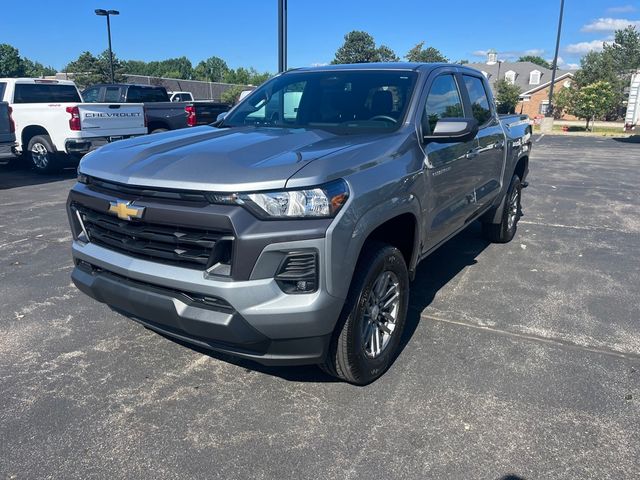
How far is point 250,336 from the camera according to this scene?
253 cm

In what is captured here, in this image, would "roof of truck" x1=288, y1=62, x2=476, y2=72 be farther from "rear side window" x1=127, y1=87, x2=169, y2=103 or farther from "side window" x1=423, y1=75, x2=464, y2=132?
"rear side window" x1=127, y1=87, x2=169, y2=103

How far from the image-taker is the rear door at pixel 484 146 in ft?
15.5

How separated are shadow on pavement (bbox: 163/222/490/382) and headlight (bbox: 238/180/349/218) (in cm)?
125

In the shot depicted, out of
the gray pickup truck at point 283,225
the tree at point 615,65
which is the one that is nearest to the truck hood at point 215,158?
the gray pickup truck at point 283,225

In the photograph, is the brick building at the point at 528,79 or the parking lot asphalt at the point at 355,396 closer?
the parking lot asphalt at the point at 355,396

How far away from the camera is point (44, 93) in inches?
486

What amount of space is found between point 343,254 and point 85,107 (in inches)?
388

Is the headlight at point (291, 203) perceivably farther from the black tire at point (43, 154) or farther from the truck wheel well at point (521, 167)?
the black tire at point (43, 154)

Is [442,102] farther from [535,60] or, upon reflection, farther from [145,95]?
[535,60]

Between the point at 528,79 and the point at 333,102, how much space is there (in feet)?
238

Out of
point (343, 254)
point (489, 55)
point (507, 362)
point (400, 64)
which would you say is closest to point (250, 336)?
point (343, 254)

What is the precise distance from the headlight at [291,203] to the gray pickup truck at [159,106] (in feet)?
39.2

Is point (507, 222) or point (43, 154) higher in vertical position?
point (43, 154)

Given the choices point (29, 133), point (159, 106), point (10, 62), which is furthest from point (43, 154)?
point (10, 62)
